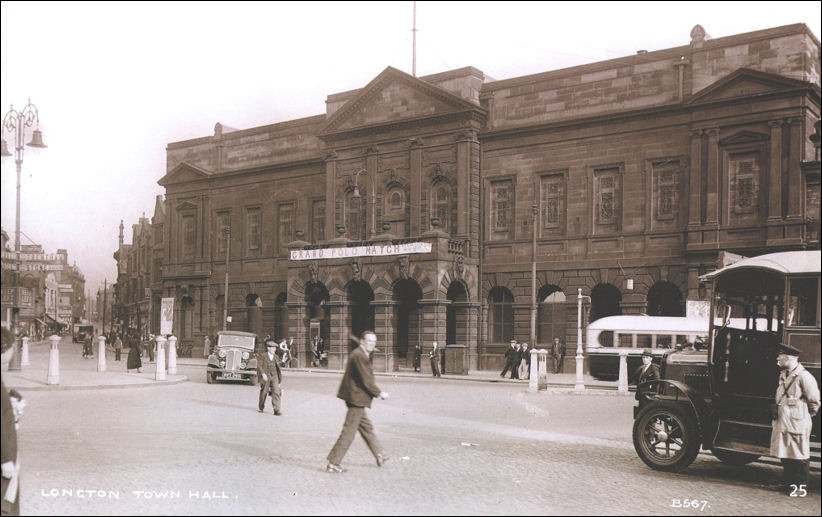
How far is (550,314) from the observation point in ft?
118

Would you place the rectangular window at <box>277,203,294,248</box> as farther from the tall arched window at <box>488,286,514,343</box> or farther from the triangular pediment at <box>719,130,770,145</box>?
the triangular pediment at <box>719,130,770,145</box>

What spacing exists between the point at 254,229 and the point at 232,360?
20420 mm

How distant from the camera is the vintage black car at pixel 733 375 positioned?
10539mm

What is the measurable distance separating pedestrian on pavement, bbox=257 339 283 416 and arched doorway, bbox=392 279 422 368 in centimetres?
1900

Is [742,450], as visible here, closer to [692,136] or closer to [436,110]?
[692,136]

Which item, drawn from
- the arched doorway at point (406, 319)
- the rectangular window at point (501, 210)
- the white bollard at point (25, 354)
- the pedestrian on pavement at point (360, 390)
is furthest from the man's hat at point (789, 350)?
the rectangular window at point (501, 210)

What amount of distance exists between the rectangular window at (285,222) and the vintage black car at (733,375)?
35090mm

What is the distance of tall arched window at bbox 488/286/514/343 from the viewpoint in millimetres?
37406

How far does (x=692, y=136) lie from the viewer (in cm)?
3259

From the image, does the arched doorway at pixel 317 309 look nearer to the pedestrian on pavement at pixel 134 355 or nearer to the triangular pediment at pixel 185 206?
the triangular pediment at pixel 185 206

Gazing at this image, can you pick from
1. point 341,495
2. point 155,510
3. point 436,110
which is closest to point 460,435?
point 341,495

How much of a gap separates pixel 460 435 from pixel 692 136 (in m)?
22.1

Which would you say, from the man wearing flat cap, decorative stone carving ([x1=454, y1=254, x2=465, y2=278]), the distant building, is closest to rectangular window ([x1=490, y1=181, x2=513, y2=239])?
decorative stone carving ([x1=454, y1=254, x2=465, y2=278])

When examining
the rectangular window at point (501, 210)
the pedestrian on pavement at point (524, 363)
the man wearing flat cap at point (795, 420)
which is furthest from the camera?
the rectangular window at point (501, 210)
